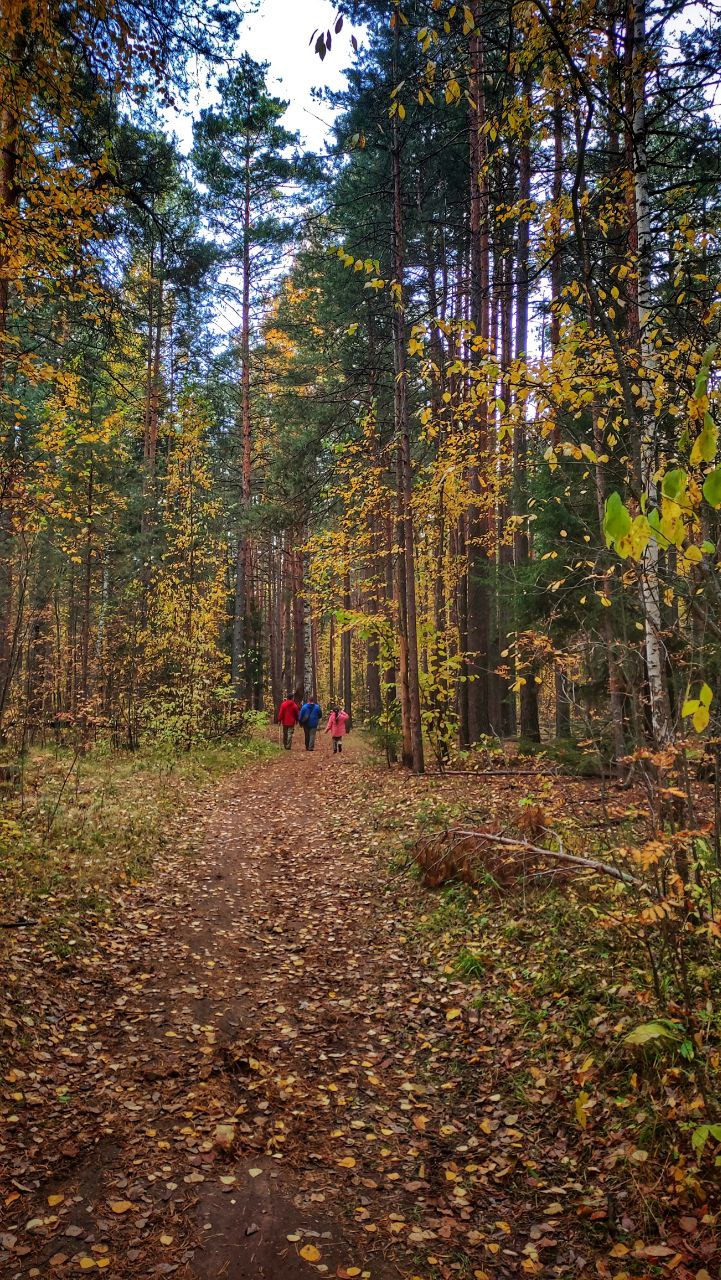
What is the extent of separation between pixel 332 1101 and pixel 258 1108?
493 millimetres

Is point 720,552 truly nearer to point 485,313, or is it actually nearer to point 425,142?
point 485,313

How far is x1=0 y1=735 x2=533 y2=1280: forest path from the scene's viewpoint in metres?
3.08

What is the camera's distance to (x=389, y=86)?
436 inches

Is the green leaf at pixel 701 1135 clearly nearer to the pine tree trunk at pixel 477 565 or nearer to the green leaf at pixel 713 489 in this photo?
the green leaf at pixel 713 489

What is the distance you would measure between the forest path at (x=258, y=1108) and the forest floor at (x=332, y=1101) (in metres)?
0.02

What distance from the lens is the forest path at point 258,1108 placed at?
3.08 m

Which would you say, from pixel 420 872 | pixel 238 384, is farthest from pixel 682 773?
pixel 238 384

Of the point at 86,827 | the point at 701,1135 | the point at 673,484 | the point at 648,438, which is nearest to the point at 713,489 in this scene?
the point at 673,484

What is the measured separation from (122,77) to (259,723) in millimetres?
16462

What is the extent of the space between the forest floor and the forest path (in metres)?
0.02

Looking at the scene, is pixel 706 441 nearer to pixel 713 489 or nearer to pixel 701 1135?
pixel 713 489

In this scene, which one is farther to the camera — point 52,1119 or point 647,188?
point 647,188

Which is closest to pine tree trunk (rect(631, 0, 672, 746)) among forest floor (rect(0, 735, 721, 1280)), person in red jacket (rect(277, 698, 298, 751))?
forest floor (rect(0, 735, 721, 1280))

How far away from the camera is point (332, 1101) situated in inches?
163
